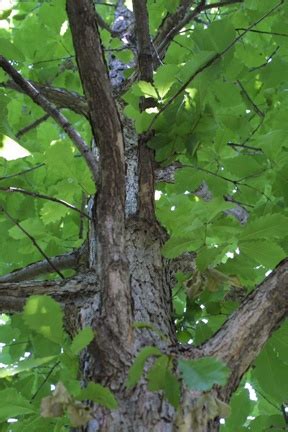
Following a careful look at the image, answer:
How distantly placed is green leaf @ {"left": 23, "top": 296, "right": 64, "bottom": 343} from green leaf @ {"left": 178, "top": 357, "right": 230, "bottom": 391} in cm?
26

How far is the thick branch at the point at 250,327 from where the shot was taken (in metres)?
1.21

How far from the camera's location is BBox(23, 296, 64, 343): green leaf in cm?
97

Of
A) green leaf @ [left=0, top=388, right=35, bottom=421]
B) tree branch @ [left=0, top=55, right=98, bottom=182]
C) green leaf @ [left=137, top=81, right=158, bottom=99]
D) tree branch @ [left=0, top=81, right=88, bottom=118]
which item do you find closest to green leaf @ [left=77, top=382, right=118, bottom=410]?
green leaf @ [left=0, top=388, right=35, bottom=421]

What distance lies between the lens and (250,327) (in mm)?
1234

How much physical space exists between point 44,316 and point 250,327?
527 mm

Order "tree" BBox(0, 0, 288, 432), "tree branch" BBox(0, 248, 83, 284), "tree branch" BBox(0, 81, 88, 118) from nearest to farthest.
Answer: "tree" BBox(0, 0, 288, 432) < "tree branch" BBox(0, 248, 83, 284) < "tree branch" BBox(0, 81, 88, 118)

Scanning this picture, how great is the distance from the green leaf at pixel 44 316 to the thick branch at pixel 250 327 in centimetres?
42

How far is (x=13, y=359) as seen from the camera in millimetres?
2428

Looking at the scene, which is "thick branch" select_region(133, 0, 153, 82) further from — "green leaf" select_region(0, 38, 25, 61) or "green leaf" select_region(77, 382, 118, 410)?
"green leaf" select_region(77, 382, 118, 410)

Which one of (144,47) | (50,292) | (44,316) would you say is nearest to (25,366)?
(44,316)

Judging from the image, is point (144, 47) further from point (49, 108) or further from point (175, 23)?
point (175, 23)

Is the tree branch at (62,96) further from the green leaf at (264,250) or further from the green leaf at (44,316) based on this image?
the green leaf at (44,316)

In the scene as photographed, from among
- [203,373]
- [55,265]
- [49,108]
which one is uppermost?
[49,108]

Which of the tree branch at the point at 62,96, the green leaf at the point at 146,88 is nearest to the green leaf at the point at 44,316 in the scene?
the green leaf at the point at 146,88
